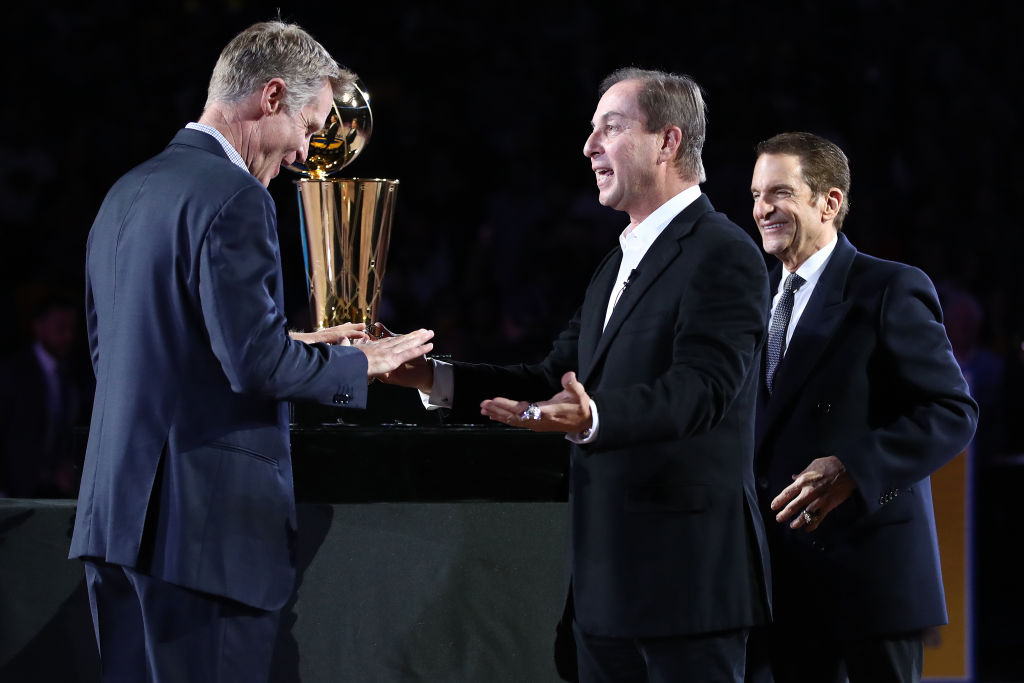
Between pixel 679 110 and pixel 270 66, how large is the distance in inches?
29.0

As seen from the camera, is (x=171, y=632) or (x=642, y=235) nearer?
(x=171, y=632)

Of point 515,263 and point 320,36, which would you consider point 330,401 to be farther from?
point 320,36

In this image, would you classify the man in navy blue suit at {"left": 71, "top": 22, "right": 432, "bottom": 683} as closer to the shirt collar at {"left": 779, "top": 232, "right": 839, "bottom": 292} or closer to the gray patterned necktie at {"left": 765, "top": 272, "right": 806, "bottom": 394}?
the gray patterned necktie at {"left": 765, "top": 272, "right": 806, "bottom": 394}

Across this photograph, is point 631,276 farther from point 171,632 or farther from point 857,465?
point 171,632

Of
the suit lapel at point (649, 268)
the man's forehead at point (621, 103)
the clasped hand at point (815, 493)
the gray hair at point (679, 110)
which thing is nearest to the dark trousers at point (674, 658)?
the clasped hand at point (815, 493)

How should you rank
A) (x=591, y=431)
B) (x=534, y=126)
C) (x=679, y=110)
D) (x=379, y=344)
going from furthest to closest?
(x=534, y=126) → (x=679, y=110) → (x=379, y=344) → (x=591, y=431)

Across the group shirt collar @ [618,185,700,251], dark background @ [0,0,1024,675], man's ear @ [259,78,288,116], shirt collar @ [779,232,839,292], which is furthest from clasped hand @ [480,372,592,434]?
dark background @ [0,0,1024,675]

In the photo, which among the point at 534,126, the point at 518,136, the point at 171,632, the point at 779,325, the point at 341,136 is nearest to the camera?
the point at 171,632

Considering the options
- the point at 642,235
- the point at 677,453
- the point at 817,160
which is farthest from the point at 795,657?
the point at 817,160

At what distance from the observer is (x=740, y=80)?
732 cm

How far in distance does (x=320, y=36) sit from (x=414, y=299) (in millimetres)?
2016

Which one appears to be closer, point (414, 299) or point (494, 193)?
point (414, 299)

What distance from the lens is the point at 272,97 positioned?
1.97 meters

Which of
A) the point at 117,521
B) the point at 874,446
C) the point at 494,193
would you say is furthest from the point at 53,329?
the point at 874,446
